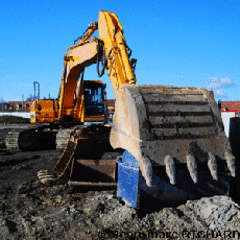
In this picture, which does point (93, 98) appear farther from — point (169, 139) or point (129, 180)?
point (169, 139)

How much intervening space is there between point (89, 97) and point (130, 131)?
21.9ft

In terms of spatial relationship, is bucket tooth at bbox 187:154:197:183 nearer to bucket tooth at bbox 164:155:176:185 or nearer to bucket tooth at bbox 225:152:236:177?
bucket tooth at bbox 164:155:176:185

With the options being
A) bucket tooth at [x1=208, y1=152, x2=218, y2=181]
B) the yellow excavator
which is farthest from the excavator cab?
bucket tooth at [x1=208, y1=152, x2=218, y2=181]

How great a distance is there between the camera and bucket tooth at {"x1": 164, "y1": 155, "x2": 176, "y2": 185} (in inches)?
104

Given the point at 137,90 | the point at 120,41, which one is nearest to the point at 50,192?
the point at 137,90

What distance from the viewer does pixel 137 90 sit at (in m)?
3.15

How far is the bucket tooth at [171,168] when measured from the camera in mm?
2640

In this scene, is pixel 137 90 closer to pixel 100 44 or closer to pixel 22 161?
pixel 100 44

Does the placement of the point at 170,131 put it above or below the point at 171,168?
above

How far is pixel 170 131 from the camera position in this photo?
2891mm

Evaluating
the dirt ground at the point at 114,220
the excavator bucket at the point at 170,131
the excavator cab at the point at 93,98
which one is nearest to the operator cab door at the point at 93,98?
the excavator cab at the point at 93,98

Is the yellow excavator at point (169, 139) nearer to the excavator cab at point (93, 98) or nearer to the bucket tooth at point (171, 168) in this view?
the bucket tooth at point (171, 168)

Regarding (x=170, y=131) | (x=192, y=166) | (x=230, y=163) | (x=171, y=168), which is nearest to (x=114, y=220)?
(x=171, y=168)

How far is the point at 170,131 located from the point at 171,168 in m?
0.45
